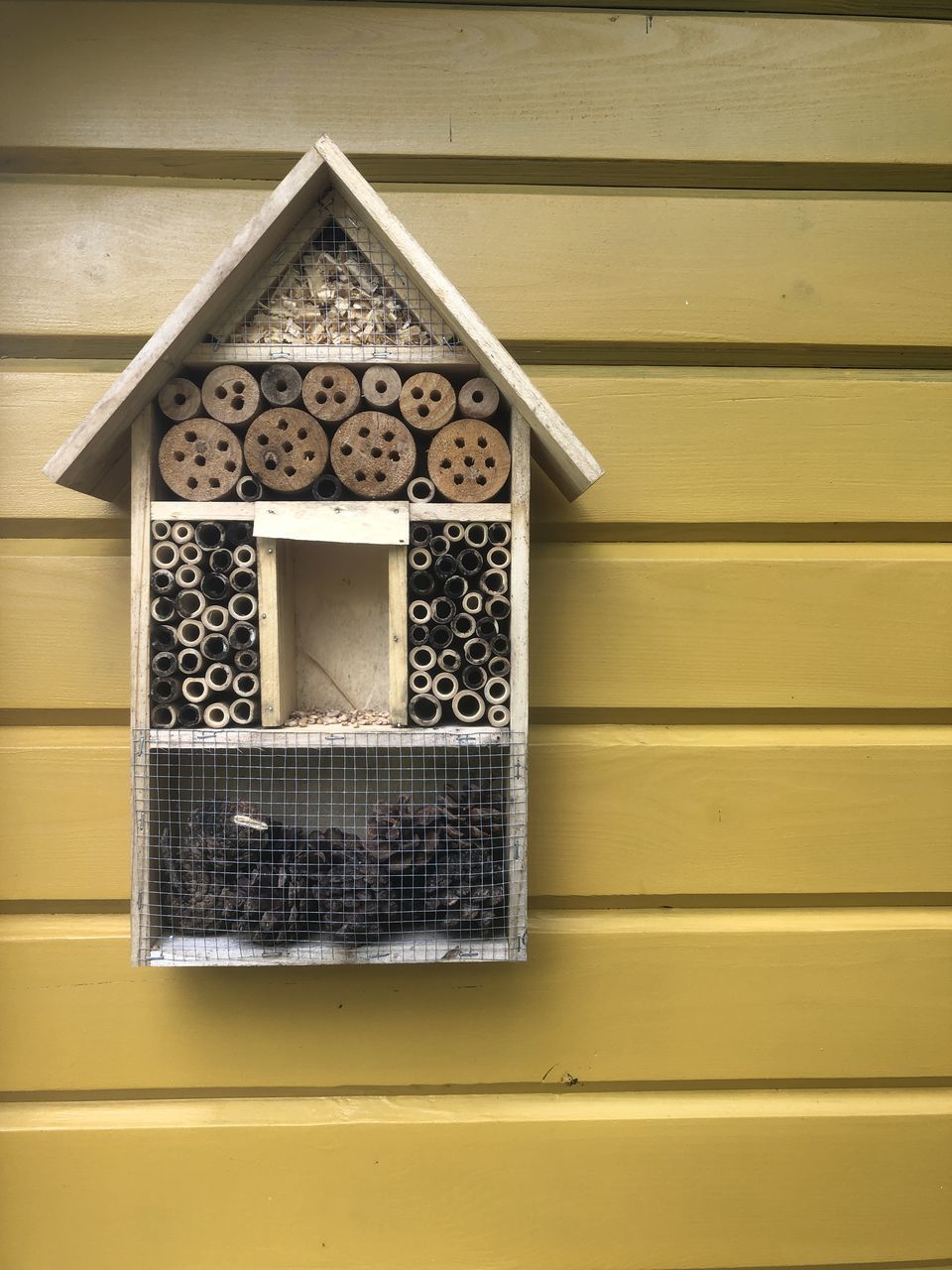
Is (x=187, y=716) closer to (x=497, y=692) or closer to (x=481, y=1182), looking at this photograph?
(x=497, y=692)

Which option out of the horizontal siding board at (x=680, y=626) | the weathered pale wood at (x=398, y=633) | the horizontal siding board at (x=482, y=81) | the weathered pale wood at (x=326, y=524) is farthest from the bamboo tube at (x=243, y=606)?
the horizontal siding board at (x=482, y=81)

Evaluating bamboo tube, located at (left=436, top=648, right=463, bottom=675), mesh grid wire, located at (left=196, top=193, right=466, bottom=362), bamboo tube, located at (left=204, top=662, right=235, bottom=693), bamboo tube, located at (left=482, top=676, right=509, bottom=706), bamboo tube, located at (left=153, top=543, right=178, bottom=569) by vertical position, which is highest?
mesh grid wire, located at (left=196, top=193, right=466, bottom=362)

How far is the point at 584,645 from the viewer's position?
1464 millimetres

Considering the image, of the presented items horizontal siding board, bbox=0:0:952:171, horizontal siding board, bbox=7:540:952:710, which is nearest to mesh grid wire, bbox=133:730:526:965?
horizontal siding board, bbox=7:540:952:710

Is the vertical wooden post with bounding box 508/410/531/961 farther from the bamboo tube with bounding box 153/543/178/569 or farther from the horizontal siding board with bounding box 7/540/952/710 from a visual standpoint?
the bamboo tube with bounding box 153/543/178/569

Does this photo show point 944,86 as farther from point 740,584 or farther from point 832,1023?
point 832,1023

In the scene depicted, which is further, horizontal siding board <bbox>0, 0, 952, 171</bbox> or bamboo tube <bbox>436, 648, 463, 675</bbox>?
horizontal siding board <bbox>0, 0, 952, 171</bbox>

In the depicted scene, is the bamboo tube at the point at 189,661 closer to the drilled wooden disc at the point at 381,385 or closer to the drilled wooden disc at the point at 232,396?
the drilled wooden disc at the point at 232,396

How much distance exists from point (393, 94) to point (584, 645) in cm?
106

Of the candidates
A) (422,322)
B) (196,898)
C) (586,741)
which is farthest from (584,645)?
(196,898)

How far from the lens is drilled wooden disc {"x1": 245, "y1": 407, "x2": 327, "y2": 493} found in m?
1.22

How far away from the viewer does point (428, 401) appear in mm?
1241

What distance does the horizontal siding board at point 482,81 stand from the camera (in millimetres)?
1428

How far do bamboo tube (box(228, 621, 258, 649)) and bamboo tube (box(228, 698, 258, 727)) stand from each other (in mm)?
87
